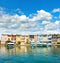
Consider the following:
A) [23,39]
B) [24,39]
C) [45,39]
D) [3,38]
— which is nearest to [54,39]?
[45,39]

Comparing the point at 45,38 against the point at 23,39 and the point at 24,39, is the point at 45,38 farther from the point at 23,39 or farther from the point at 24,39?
the point at 23,39

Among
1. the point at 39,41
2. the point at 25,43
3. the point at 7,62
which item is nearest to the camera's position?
the point at 7,62

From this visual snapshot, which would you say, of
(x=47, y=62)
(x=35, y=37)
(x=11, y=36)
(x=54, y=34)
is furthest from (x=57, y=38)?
(x=47, y=62)

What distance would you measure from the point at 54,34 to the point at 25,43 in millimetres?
17886

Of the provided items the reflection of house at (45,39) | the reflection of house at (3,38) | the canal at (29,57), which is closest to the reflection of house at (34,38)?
the reflection of house at (45,39)

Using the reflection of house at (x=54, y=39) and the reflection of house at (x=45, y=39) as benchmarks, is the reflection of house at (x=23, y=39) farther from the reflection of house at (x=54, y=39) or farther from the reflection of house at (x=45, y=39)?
the reflection of house at (x=54, y=39)

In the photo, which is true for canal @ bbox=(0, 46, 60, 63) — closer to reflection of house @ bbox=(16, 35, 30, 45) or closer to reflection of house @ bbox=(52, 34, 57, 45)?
reflection of house @ bbox=(16, 35, 30, 45)

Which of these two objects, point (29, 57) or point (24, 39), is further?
point (24, 39)

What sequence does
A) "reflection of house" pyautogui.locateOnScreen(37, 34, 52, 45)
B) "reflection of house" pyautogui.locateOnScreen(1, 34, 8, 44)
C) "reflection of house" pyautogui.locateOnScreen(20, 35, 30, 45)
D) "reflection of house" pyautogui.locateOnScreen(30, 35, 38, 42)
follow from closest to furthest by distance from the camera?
"reflection of house" pyautogui.locateOnScreen(20, 35, 30, 45), "reflection of house" pyautogui.locateOnScreen(1, 34, 8, 44), "reflection of house" pyautogui.locateOnScreen(37, 34, 52, 45), "reflection of house" pyautogui.locateOnScreen(30, 35, 38, 42)

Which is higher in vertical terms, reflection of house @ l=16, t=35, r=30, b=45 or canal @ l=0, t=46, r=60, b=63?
reflection of house @ l=16, t=35, r=30, b=45

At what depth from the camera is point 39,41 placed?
138625 mm

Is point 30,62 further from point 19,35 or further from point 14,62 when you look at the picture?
point 19,35

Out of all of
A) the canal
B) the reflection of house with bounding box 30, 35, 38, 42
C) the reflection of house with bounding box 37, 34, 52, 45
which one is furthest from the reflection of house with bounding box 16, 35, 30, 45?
the canal

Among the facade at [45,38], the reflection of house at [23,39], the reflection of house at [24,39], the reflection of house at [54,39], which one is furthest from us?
the facade at [45,38]
